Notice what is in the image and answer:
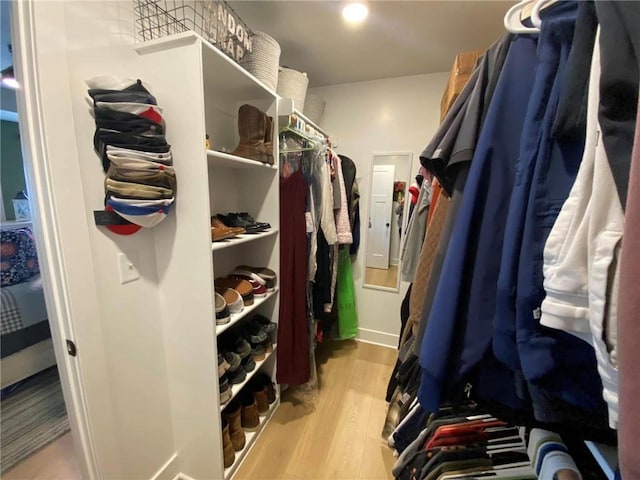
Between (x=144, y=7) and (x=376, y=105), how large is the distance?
1.64m

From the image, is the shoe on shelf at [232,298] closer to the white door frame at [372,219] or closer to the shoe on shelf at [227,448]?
the shoe on shelf at [227,448]

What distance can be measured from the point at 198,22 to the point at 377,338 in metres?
2.55

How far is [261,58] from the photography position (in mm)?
1271

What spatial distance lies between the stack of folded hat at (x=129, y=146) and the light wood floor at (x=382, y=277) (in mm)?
1878

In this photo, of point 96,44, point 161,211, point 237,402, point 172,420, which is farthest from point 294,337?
point 96,44

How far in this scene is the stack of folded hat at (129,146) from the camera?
83 cm

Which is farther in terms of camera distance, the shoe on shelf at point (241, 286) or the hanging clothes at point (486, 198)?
the shoe on shelf at point (241, 286)

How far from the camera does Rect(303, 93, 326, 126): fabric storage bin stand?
2.08 meters

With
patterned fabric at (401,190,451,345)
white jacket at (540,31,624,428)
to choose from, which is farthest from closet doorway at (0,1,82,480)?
white jacket at (540,31,624,428)

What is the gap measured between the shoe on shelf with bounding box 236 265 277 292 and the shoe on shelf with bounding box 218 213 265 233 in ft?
0.86

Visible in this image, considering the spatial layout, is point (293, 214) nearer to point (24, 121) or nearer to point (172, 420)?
point (24, 121)

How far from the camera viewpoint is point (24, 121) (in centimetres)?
74

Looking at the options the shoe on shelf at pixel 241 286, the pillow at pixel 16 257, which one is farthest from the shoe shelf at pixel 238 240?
the pillow at pixel 16 257

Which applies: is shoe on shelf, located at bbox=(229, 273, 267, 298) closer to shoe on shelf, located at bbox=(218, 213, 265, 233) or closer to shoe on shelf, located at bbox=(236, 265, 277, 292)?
shoe on shelf, located at bbox=(236, 265, 277, 292)
